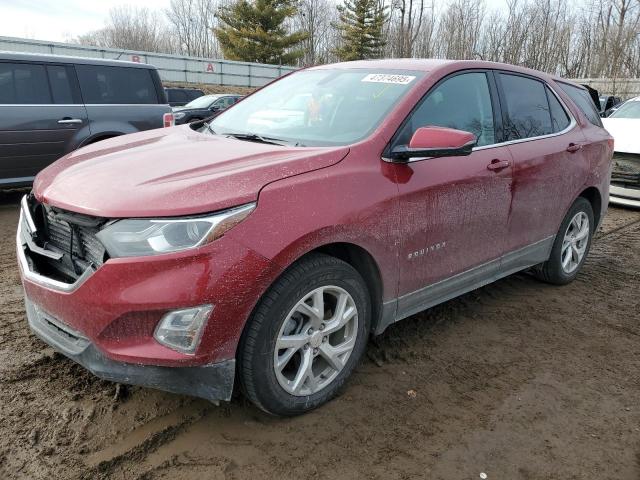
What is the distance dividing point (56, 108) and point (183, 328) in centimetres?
568

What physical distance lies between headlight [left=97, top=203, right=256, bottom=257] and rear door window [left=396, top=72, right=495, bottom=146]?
122 centimetres

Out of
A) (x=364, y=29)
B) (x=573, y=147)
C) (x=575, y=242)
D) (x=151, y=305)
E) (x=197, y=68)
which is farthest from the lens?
(x=364, y=29)

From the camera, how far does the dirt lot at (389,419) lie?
2307mm

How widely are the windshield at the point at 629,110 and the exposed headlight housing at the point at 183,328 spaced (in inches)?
371

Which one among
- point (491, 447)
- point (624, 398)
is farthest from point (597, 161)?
point (491, 447)

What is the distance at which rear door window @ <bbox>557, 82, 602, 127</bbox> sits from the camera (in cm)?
455

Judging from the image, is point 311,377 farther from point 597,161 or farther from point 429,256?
point 597,161

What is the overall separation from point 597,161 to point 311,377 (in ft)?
10.9

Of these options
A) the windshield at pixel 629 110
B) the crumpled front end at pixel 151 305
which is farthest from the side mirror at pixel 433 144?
the windshield at pixel 629 110

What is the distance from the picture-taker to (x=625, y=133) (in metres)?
8.27

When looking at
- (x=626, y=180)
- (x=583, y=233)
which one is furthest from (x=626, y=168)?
(x=583, y=233)

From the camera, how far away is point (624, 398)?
116 inches

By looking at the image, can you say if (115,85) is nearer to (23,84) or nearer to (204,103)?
(23,84)

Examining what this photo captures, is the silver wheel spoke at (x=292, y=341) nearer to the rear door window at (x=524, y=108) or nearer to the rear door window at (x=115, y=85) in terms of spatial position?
the rear door window at (x=524, y=108)
